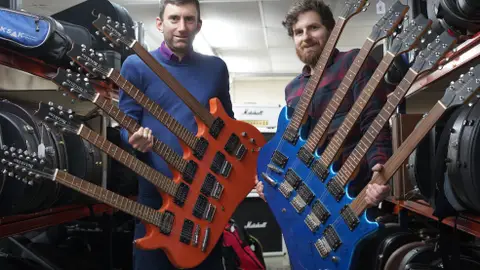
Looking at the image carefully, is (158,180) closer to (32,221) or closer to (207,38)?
(32,221)

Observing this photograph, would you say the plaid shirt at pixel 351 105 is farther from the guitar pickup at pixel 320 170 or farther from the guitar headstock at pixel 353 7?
the guitar headstock at pixel 353 7

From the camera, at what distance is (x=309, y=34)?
5.90 feet

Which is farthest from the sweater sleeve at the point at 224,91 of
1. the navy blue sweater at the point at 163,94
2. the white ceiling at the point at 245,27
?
the white ceiling at the point at 245,27

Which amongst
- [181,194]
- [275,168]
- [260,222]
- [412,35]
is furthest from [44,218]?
[260,222]

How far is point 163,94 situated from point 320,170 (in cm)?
72

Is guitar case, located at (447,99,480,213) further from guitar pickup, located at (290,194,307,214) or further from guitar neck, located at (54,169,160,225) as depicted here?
guitar neck, located at (54,169,160,225)

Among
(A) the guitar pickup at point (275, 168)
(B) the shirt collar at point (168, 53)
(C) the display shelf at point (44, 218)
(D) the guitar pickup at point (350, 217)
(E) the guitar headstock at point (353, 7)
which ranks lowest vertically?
(C) the display shelf at point (44, 218)

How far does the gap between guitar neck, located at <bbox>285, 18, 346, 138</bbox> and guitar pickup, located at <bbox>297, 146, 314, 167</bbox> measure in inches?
3.1

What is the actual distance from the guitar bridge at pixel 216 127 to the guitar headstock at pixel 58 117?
1.89ft

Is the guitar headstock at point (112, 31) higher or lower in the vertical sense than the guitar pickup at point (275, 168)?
higher

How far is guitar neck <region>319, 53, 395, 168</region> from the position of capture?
136 cm

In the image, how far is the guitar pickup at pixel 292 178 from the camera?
65.9 inches

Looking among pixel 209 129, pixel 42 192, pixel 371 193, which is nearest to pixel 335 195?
pixel 371 193

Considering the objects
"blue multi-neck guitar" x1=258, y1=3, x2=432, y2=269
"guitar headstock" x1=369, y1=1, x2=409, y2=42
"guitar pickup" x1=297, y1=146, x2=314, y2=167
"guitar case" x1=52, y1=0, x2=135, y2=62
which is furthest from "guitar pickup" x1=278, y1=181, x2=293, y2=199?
"guitar case" x1=52, y1=0, x2=135, y2=62
